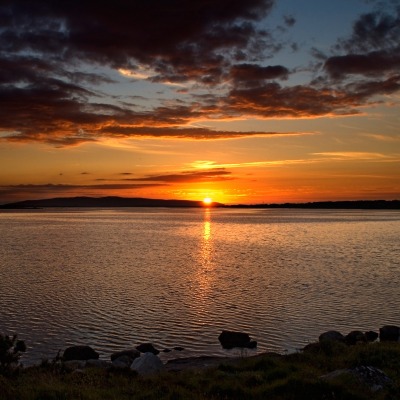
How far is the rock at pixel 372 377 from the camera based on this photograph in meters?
15.9

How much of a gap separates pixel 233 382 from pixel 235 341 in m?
11.6

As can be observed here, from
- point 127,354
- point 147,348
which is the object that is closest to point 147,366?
point 127,354

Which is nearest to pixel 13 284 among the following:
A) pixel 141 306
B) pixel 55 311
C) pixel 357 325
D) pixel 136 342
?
pixel 55 311

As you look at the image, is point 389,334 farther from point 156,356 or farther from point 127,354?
point 127,354

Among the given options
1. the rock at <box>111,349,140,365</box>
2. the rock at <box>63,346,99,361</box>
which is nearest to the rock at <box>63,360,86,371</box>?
the rock at <box>63,346,99,361</box>

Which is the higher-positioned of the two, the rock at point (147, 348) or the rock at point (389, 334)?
the rock at point (389, 334)

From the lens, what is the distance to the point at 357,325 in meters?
34.2

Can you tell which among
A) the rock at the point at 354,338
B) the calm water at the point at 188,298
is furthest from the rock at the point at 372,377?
the calm water at the point at 188,298

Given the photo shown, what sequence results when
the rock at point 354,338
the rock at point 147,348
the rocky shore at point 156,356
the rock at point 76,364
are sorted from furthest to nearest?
1. the rock at point 354,338
2. the rock at point 147,348
3. the rock at point 76,364
4. the rocky shore at point 156,356

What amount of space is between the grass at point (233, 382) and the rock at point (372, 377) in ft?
0.86

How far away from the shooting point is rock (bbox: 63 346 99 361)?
2587cm

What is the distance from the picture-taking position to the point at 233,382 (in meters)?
17.7

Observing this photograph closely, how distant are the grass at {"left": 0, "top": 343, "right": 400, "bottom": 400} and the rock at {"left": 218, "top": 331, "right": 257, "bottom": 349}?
21.9ft

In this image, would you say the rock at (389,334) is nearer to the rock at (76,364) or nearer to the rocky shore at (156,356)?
the rocky shore at (156,356)
